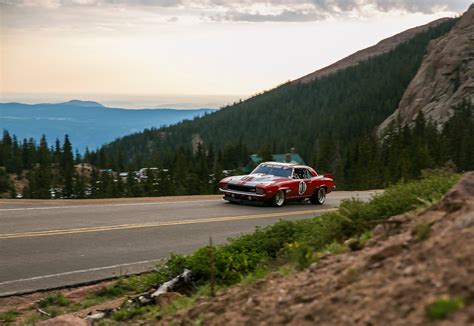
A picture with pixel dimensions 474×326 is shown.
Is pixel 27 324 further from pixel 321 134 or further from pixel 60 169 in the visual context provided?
pixel 321 134

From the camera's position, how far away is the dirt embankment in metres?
3.96

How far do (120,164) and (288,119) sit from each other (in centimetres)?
7877

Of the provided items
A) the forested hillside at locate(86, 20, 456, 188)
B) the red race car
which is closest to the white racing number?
the red race car

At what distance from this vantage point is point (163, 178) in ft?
322

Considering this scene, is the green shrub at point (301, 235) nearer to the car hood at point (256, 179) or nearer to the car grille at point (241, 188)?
the car grille at point (241, 188)

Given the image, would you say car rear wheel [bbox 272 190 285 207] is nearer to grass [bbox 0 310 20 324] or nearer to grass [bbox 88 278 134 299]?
grass [bbox 88 278 134 299]

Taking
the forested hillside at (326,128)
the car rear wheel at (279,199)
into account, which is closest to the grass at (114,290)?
the car rear wheel at (279,199)

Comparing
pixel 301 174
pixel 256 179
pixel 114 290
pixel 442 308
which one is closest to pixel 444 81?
pixel 301 174

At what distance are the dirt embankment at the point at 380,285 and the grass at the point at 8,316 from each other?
106 inches

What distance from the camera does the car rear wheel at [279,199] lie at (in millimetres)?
19906

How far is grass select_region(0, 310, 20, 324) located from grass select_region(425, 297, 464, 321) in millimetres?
5367

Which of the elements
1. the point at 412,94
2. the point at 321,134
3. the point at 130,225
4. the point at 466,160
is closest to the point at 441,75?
the point at 412,94

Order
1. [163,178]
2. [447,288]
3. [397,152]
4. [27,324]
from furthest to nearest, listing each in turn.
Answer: [163,178]
[397,152]
[27,324]
[447,288]

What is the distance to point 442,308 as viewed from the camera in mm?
3686
